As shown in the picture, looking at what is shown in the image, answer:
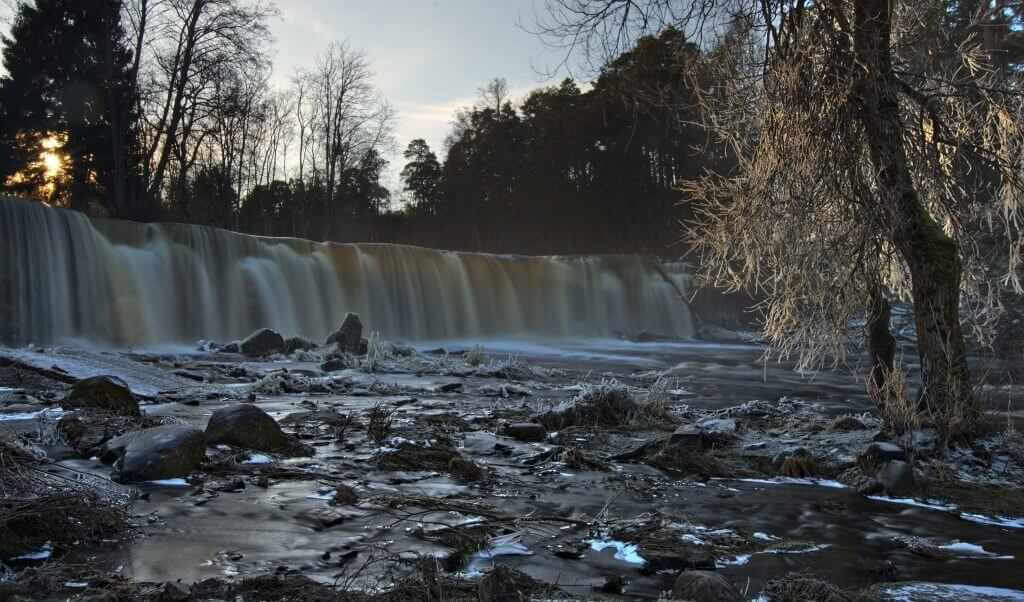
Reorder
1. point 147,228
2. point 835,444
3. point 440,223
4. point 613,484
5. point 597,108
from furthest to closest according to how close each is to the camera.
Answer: point 440,223, point 597,108, point 147,228, point 835,444, point 613,484

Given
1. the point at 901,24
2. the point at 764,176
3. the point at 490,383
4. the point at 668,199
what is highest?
the point at 668,199

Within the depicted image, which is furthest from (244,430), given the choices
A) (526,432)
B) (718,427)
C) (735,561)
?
(718,427)

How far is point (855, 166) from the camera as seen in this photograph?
455cm

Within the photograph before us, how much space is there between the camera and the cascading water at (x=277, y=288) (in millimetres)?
15203

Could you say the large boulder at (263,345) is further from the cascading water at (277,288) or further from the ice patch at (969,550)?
the ice patch at (969,550)

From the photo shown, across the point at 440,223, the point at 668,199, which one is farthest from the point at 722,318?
the point at 440,223

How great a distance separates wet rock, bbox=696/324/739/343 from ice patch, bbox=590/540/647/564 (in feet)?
86.3

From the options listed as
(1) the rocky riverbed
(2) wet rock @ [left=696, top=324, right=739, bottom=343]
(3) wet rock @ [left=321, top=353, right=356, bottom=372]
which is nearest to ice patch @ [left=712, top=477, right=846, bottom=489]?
(1) the rocky riverbed

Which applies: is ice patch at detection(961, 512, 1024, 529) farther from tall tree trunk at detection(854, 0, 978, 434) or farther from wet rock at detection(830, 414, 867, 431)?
wet rock at detection(830, 414, 867, 431)

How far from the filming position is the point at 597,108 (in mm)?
39531

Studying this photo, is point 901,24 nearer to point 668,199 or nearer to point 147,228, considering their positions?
point 147,228

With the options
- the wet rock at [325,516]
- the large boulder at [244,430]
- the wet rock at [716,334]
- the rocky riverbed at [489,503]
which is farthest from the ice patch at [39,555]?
the wet rock at [716,334]

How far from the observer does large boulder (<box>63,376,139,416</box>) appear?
506 centimetres

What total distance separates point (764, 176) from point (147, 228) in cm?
1751
